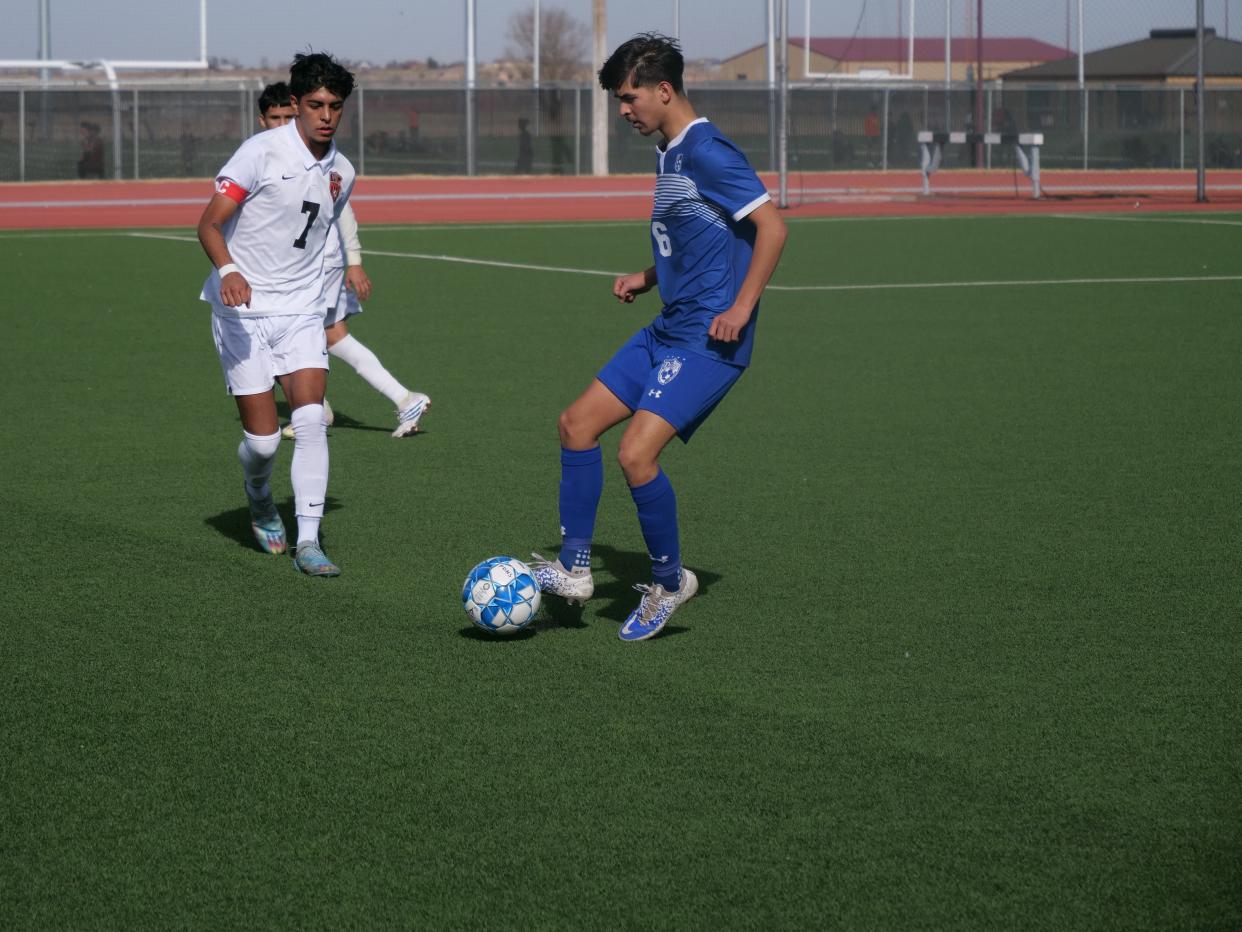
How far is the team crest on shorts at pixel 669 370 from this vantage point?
227 inches

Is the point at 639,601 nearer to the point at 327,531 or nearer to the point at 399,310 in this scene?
the point at 327,531

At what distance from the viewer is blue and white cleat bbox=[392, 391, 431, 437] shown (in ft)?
31.9

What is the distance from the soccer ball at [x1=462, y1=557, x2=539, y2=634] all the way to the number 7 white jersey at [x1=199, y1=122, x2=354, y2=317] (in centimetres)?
178

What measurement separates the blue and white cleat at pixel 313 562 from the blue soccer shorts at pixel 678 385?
1418 mm

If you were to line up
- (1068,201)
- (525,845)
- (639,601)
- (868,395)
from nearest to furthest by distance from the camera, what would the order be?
(525,845)
(639,601)
(868,395)
(1068,201)

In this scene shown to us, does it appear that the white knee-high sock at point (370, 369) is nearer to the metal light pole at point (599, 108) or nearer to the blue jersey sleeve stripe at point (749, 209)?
A: the blue jersey sleeve stripe at point (749, 209)

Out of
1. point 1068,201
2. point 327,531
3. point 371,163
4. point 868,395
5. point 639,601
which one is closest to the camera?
point 639,601

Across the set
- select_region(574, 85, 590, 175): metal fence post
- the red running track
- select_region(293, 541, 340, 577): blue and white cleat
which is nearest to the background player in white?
select_region(293, 541, 340, 577): blue and white cleat

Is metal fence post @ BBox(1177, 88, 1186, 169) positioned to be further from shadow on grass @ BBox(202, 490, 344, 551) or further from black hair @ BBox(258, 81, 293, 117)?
shadow on grass @ BBox(202, 490, 344, 551)

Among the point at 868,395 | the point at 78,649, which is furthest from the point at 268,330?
the point at 868,395

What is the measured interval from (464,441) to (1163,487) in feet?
12.2

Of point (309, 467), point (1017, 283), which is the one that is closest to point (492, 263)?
point (1017, 283)

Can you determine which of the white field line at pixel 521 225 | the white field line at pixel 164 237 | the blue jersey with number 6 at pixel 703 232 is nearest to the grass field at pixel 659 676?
the blue jersey with number 6 at pixel 703 232

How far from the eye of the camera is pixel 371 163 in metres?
47.6
